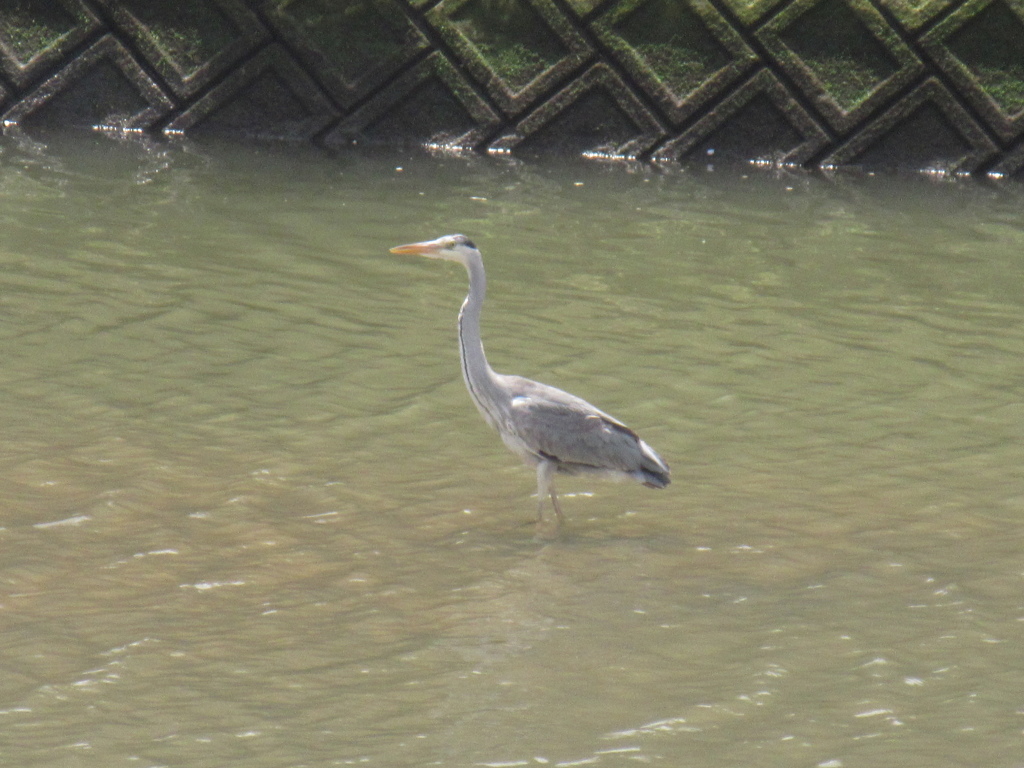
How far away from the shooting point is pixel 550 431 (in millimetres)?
7039

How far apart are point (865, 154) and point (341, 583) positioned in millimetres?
11642

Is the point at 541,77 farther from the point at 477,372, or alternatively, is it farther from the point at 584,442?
the point at 584,442

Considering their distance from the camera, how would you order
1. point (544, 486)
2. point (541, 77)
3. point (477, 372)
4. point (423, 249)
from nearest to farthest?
point (544, 486), point (477, 372), point (423, 249), point (541, 77)

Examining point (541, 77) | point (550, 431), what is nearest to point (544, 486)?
point (550, 431)

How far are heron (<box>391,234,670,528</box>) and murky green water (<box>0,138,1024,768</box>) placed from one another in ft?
0.83

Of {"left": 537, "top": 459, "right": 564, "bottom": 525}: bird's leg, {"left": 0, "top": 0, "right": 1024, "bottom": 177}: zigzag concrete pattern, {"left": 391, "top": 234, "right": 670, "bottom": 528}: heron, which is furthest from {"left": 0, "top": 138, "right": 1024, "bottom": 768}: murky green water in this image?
{"left": 0, "top": 0, "right": 1024, "bottom": 177}: zigzag concrete pattern

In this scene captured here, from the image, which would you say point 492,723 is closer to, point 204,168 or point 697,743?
point 697,743

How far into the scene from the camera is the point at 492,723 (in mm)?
4957

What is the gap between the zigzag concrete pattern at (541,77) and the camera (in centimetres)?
1592

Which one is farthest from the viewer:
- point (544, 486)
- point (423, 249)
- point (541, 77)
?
point (541, 77)

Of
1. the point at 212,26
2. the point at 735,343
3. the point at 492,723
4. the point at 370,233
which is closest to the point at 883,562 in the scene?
the point at 492,723

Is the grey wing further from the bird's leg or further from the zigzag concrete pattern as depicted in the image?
the zigzag concrete pattern

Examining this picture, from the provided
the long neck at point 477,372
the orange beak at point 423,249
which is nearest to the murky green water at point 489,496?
the long neck at point 477,372

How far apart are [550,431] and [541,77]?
32.4 feet
